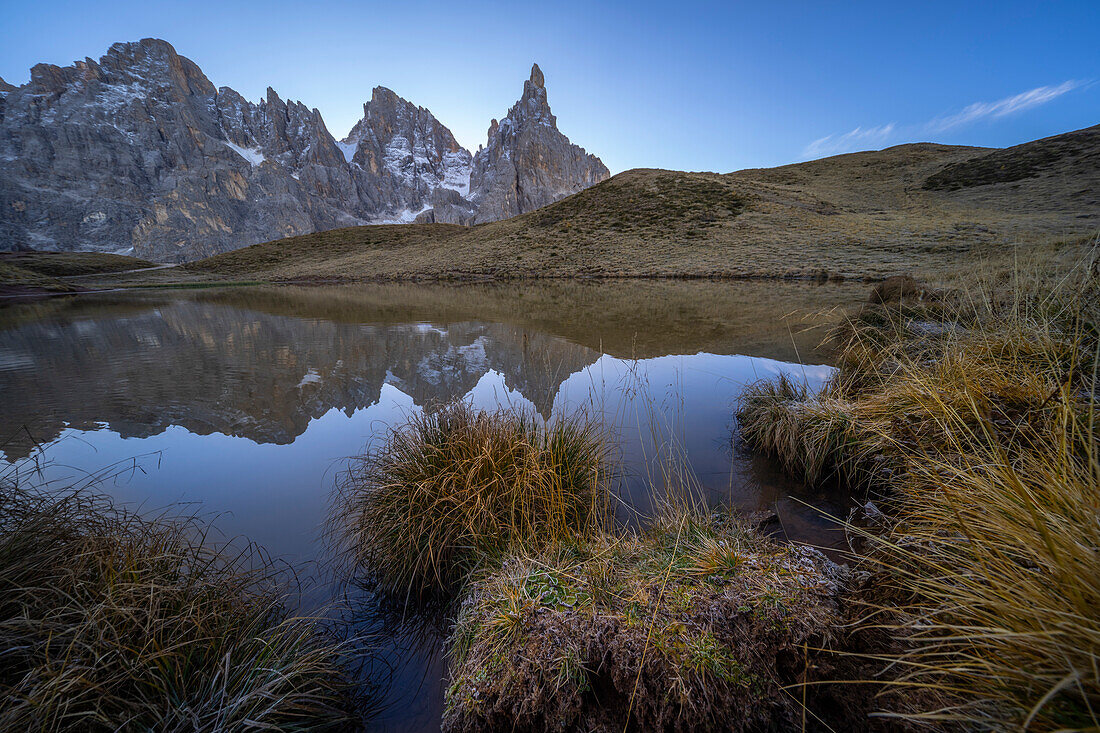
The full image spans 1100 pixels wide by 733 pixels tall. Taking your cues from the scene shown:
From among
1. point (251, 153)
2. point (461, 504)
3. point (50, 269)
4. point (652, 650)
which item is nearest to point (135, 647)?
point (461, 504)

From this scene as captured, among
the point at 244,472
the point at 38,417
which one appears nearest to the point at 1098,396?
the point at 244,472

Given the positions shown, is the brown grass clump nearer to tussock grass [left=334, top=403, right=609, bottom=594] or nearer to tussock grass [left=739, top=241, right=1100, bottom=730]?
tussock grass [left=739, top=241, right=1100, bottom=730]

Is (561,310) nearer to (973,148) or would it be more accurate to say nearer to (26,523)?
(26,523)

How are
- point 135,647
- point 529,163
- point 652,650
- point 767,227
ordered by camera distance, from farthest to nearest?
point 529,163
point 767,227
point 652,650
point 135,647

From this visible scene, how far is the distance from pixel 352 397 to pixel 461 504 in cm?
457

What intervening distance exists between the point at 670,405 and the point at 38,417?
8.36 m

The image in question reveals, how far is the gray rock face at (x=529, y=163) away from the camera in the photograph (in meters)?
118

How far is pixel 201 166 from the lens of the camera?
112 metres

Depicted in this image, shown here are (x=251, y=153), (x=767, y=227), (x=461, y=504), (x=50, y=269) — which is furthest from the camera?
(x=251, y=153)

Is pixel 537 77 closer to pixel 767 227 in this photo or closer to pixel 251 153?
pixel 251 153

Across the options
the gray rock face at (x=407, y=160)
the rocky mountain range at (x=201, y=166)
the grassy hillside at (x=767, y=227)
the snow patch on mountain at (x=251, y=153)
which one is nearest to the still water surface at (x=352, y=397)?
the grassy hillside at (x=767, y=227)

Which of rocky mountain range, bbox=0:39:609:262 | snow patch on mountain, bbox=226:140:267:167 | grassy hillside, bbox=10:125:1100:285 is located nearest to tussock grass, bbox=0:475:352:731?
grassy hillside, bbox=10:125:1100:285

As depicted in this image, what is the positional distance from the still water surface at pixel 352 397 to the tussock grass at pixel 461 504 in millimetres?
315

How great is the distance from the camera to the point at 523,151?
120 metres
